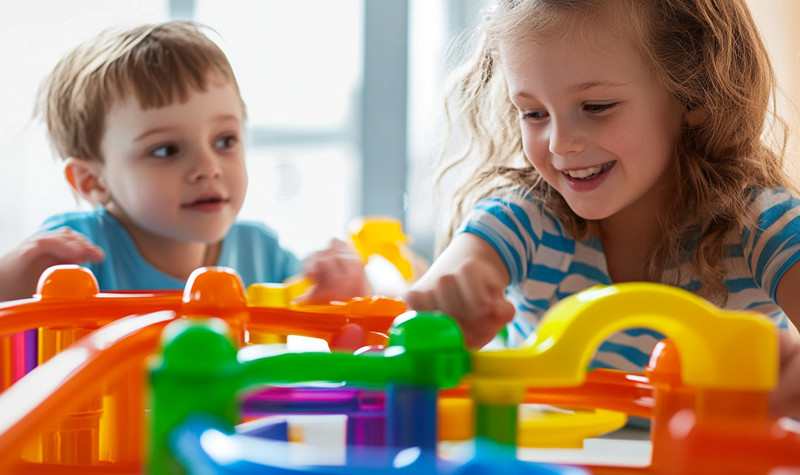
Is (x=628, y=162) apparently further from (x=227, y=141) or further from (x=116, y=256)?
(x=116, y=256)

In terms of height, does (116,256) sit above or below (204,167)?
below

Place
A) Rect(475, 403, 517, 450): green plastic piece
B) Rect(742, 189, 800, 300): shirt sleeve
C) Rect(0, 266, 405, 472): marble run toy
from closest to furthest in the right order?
1. Rect(475, 403, 517, 450): green plastic piece
2. Rect(0, 266, 405, 472): marble run toy
3. Rect(742, 189, 800, 300): shirt sleeve

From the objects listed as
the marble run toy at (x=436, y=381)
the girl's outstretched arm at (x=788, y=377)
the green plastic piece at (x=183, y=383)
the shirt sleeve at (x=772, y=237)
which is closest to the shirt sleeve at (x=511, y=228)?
the shirt sleeve at (x=772, y=237)

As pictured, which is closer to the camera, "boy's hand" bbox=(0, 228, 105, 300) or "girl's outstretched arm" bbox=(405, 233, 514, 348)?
"girl's outstretched arm" bbox=(405, 233, 514, 348)

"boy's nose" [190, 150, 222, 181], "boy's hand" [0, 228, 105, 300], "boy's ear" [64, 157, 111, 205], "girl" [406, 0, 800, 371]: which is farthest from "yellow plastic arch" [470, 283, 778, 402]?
"boy's ear" [64, 157, 111, 205]

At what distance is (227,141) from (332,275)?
0.95ft

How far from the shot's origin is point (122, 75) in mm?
1130

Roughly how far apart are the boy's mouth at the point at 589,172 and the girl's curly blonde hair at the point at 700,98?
10 cm

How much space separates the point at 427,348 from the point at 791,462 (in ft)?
0.52

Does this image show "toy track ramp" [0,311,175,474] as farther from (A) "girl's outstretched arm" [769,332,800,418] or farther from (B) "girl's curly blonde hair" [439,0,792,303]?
(B) "girl's curly blonde hair" [439,0,792,303]

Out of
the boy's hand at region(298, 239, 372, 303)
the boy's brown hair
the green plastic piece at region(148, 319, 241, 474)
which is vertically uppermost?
→ the boy's brown hair

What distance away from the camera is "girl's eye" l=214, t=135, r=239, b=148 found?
1177 mm

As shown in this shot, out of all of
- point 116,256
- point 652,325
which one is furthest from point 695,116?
point 116,256

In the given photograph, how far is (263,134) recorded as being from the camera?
2072 mm
